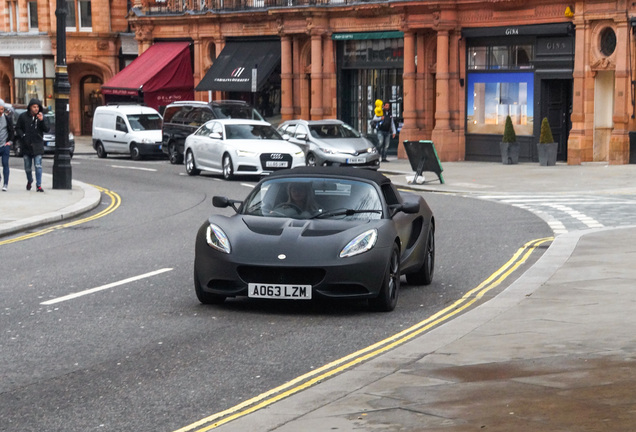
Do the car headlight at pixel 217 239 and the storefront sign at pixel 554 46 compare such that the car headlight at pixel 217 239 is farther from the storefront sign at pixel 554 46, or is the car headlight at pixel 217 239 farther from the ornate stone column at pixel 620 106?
the storefront sign at pixel 554 46

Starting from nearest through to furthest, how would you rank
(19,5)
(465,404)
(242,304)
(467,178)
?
(465,404), (242,304), (467,178), (19,5)

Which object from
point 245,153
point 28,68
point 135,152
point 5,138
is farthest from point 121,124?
point 28,68

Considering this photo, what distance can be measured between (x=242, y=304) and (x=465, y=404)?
473 cm

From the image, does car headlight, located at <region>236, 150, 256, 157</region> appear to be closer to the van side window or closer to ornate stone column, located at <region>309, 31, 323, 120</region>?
the van side window

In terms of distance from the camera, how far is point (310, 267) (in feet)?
35.5

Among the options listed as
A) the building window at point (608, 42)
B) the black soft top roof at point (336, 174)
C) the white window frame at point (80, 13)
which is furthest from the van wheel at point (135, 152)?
the black soft top roof at point (336, 174)

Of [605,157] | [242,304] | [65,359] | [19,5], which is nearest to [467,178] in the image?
[605,157]

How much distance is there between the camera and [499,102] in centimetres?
3728

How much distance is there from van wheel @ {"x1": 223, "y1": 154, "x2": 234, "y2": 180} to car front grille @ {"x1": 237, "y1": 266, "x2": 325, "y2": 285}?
1962 cm

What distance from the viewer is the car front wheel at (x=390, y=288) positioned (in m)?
11.2

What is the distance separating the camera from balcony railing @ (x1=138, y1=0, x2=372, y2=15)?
42750mm

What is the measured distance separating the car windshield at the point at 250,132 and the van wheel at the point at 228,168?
2.67ft

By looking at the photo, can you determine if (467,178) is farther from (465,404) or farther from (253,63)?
(465,404)

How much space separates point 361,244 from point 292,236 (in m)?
0.65
